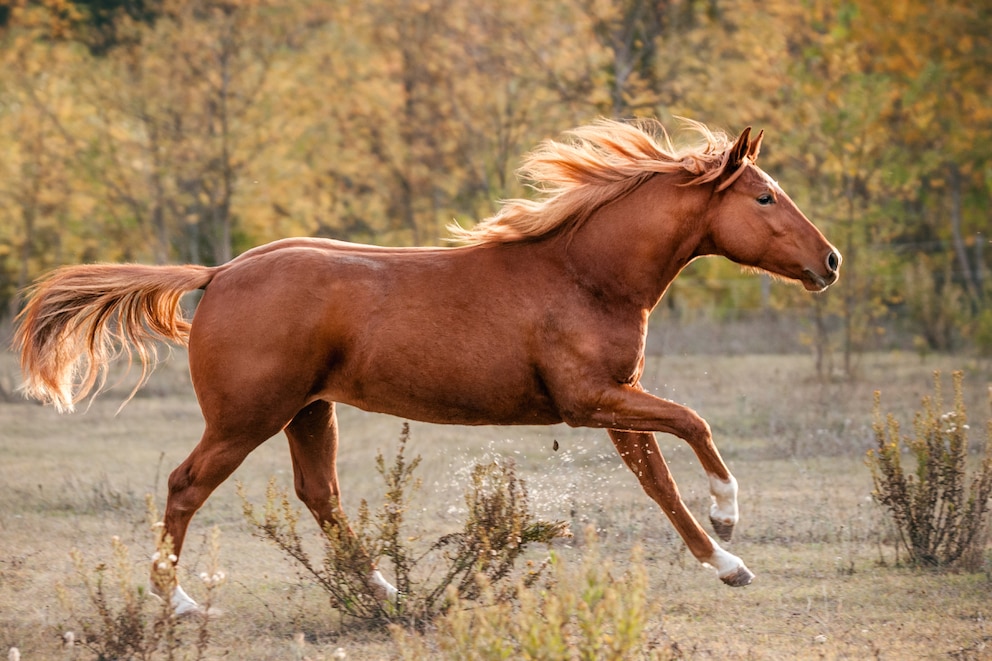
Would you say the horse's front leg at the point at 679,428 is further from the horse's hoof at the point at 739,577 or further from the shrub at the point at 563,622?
the shrub at the point at 563,622

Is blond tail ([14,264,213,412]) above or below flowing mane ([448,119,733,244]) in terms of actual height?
below

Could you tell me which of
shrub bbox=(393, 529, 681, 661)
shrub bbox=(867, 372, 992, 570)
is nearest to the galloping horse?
shrub bbox=(867, 372, 992, 570)

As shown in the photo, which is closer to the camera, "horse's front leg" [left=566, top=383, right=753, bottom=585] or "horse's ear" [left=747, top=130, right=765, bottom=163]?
"horse's front leg" [left=566, top=383, right=753, bottom=585]

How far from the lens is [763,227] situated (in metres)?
5.45

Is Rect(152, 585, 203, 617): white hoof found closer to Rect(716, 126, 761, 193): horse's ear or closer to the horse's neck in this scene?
the horse's neck

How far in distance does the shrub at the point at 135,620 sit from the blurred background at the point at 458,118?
10074 millimetres

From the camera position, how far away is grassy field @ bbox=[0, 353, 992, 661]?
5.26m

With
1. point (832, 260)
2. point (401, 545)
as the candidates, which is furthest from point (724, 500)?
point (401, 545)

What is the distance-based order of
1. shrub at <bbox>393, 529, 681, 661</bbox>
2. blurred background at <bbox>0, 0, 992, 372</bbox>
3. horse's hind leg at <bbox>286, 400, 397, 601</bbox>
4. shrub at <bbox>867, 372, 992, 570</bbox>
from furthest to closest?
blurred background at <bbox>0, 0, 992, 372</bbox> → shrub at <bbox>867, 372, 992, 570</bbox> → horse's hind leg at <bbox>286, 400, 397, 601</bbox> → shrub at <bbox>393, 529, 681, 661</bbox>

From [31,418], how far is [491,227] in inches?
342

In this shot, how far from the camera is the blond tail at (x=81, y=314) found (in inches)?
229

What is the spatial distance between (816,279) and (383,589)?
98.1 inches

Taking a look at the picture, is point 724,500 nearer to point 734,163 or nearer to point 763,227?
point 763,227

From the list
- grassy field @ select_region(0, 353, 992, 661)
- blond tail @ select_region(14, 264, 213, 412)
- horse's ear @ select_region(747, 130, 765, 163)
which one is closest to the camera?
grassy field @ select_region(0, 353, 992, 661)
